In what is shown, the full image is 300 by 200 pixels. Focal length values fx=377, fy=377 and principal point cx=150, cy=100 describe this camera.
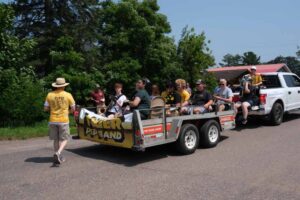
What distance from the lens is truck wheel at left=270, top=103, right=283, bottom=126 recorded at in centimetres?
1283

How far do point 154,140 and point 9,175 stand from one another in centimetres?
287

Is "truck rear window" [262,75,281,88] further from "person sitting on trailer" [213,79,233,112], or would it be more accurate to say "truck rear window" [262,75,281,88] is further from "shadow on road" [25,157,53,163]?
"shadow on road" [25,157,53,163]

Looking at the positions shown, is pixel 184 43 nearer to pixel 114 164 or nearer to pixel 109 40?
pixel 109 40

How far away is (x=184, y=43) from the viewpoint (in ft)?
73.8

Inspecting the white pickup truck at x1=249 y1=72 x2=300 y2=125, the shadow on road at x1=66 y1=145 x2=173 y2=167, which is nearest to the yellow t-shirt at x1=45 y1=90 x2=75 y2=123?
the shadow on road at x1=66 y1=145 x2=173 y2=167

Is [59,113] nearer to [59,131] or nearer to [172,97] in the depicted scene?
→ [59,131]

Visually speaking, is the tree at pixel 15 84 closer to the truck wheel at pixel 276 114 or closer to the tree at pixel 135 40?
the tree at pixel 135 40

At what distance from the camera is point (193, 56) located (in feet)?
73.0

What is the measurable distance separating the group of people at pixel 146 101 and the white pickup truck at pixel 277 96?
1.21ft

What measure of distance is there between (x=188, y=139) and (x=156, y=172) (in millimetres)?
1800

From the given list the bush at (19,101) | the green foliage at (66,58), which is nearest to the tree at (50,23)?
the green foliage at (66,58)

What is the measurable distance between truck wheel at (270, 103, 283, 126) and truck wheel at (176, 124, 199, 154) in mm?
5153

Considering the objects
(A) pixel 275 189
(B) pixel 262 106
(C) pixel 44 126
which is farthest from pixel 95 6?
(A) pixel 275 189

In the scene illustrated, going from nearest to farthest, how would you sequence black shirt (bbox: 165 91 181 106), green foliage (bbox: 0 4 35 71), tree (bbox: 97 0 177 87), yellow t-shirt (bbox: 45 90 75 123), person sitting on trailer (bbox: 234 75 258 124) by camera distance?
1. yellow t-shirt (bbox: 45 90 75 123)
2. black shirt (bbox: 165 91 181 106)
3. person sitting on trailer (bbox: 234 75 258 124)
4. green foliage (bbox: 0 4 35 71)
5. tree (bbox: 97 0 177 87)
